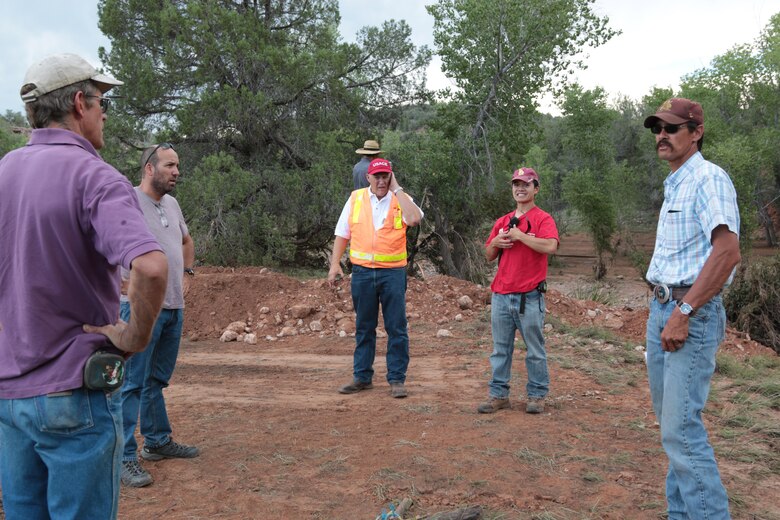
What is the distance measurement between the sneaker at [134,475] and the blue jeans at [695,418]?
3.00 metres

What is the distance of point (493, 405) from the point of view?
16.8ft

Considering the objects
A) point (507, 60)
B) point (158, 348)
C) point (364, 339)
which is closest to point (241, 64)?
point (507, 60)

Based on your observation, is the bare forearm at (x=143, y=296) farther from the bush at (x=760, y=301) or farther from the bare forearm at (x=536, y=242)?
the bush at (x=760, y=301)

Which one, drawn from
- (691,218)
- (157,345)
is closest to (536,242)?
(691,218)

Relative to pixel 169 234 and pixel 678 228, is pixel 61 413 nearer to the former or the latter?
pixel 169 234

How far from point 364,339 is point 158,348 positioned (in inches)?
83.5

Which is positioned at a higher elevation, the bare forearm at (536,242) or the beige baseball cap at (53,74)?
the beige baseball cap at (53,74)

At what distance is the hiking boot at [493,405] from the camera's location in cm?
511

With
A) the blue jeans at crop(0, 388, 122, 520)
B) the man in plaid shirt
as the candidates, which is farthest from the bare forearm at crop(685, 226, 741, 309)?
the blue jeans at crop(0, 388, 122, 520)

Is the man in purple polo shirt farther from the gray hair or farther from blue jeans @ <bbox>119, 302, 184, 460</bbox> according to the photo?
blue jeans @ <bbox>119, 302, 184, 460</bbox>

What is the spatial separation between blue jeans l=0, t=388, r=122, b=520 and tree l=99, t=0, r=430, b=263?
464 inches

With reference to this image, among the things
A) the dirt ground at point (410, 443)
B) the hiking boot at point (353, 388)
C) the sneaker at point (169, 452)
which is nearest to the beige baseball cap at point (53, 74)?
the dirt ground at point (410, 443)

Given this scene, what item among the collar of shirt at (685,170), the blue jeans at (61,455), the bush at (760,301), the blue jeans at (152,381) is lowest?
the bush at (760,301)

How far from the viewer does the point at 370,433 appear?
15.4 feet
